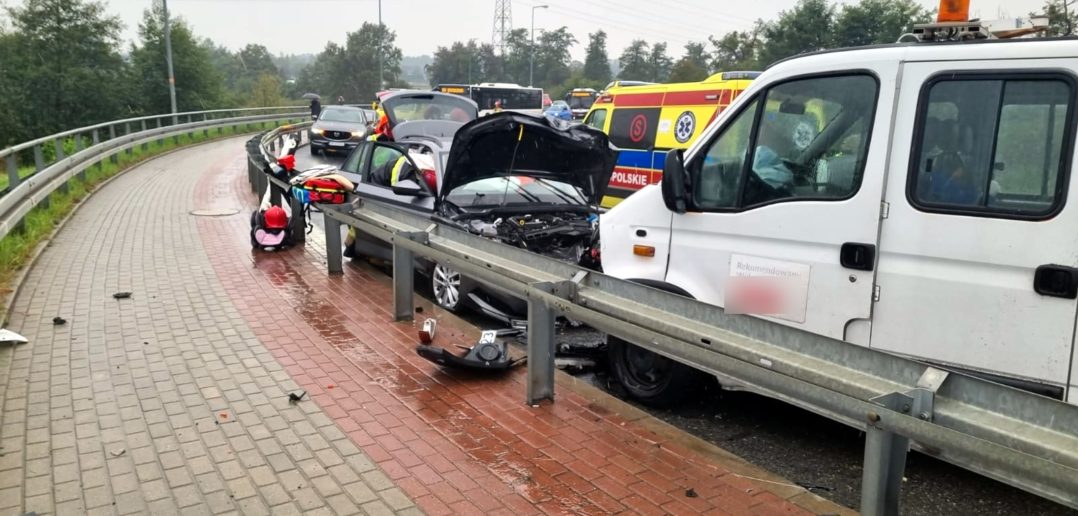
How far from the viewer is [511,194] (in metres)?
8.18

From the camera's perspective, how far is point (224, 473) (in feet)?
13.6

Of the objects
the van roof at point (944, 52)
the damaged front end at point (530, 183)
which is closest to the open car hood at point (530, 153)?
the damaged front end at point (530, 183)

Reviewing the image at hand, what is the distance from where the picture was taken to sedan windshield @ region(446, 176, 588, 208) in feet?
26.7

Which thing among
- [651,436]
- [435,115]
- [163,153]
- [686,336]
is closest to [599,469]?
[651,436]

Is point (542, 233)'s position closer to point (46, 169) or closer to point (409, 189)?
point (409, 189)

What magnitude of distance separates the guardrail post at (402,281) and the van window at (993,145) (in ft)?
13.6

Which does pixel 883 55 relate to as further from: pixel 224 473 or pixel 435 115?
pixel 435 115

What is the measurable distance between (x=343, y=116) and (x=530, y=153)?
20.3 m

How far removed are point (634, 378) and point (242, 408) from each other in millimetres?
2570

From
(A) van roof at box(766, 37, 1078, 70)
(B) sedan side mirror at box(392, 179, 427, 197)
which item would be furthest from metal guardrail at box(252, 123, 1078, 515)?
(B) sedan side mirror at box(392, 179, 427, 197)

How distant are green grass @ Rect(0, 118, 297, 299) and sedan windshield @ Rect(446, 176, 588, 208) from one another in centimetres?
419

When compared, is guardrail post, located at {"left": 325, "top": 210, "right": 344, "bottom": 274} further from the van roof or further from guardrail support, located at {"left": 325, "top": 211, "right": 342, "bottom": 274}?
the van roof

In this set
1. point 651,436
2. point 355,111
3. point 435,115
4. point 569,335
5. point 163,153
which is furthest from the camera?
point 355,111

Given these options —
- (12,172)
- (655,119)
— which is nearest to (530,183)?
(655,119)
